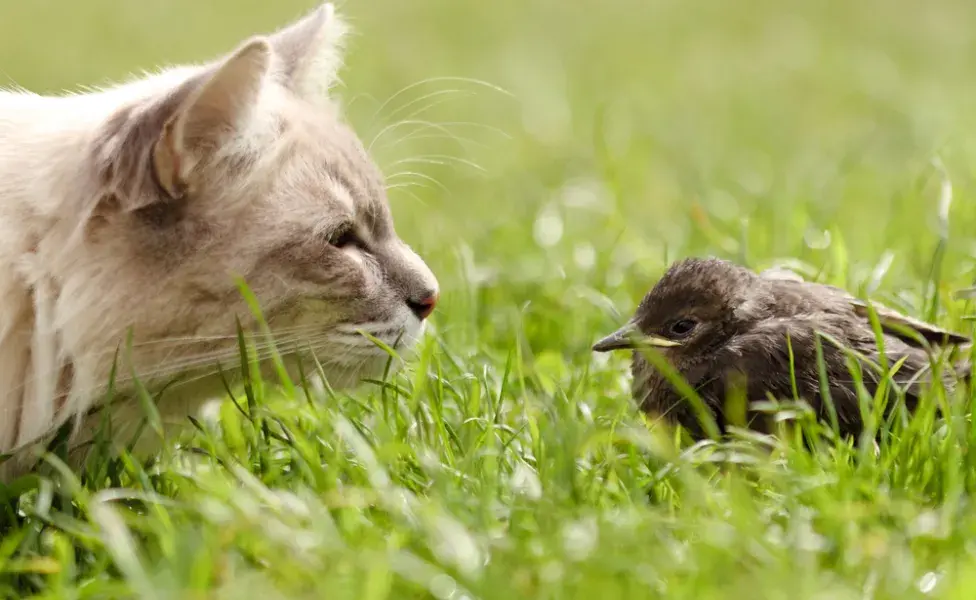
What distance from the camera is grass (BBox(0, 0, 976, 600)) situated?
200 centimetres

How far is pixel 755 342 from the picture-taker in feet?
9.55

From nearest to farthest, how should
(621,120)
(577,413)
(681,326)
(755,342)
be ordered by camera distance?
(577,413) → (755,342) → (681,326) → (621,120)

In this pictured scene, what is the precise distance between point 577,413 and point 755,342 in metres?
0.51

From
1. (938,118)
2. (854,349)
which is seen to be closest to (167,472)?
(854,349)

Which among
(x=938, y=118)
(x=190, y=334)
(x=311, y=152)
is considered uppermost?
(x=311, y=152)

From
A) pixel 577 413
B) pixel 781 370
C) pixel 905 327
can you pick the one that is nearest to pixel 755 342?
pixel 781 370

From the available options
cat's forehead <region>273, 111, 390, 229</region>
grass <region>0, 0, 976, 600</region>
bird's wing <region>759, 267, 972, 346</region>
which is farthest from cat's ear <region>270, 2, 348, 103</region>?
bird's wing <region>759, 267, 972, 346</region>

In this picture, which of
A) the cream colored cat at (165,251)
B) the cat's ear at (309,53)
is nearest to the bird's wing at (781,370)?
the cream colored cat at (165,251)

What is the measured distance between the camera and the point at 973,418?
241 centimetres

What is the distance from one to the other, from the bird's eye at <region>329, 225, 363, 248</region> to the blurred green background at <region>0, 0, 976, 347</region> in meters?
0.53

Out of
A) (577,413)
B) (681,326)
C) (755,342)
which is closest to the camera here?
(577,413)

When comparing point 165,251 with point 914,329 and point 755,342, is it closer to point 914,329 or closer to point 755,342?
point 755,342

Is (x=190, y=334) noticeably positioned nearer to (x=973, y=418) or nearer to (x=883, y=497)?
(x=883, y=497)

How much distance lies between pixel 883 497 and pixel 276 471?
1.13 metres
